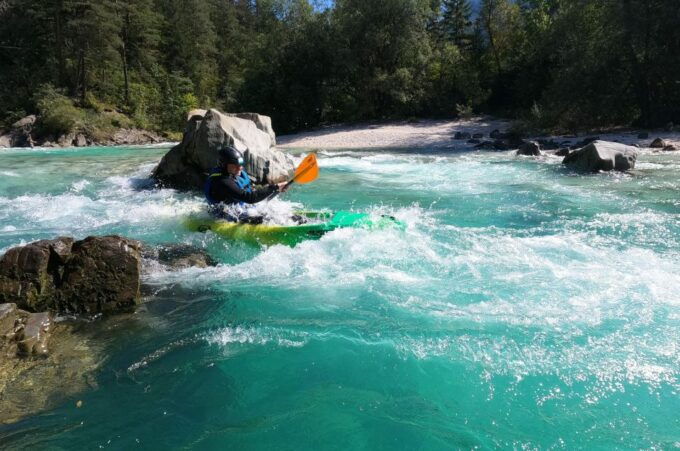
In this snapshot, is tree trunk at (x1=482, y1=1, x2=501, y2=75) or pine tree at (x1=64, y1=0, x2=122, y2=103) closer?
pine tree at (x1=64, y1=0, x2=122, y2=103)

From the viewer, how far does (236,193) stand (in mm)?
5965

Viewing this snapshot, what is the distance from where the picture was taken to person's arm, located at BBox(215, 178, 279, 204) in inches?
234

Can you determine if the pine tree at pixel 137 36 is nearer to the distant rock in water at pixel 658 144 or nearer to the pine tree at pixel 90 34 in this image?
the pine tree at pixel 90 34

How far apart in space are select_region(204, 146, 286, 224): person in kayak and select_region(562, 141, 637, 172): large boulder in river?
25.6 feet

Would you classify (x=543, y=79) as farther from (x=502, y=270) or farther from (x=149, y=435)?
(x=149, y=435)

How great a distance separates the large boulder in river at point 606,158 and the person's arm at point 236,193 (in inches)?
316

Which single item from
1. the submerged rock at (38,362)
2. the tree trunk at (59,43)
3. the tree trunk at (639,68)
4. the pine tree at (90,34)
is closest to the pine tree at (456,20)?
the tree trunk at (639,68)

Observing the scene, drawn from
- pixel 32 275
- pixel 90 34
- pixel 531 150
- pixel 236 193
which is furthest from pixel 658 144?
pixel 90 34

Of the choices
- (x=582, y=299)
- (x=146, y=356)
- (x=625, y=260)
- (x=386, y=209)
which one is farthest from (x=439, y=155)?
(x=146, y=356)

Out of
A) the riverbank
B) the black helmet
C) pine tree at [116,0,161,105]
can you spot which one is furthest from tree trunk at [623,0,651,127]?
pine tree at [116,0,161,105]

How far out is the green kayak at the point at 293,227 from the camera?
5.75 m

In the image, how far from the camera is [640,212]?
6.95m

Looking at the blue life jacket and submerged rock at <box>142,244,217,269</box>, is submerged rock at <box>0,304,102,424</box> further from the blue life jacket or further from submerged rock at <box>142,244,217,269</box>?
the blue life jacket

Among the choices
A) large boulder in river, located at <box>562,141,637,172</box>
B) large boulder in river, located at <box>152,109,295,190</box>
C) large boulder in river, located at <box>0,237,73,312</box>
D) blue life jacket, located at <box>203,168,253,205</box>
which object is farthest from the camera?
large boulder in river, located at <box>562,141,637,172</box>
